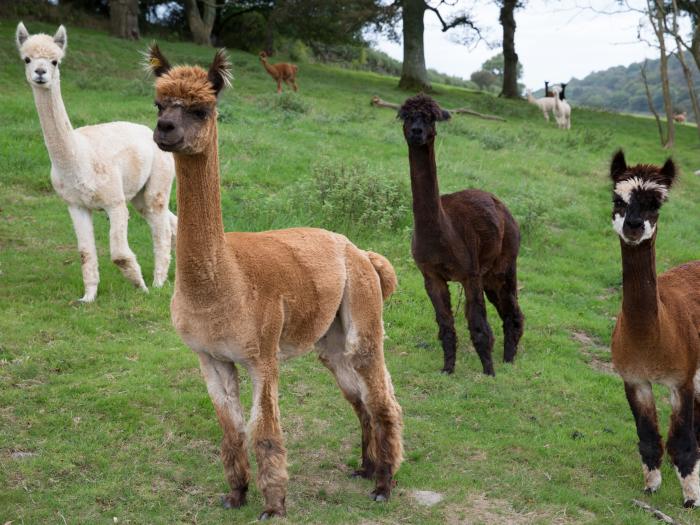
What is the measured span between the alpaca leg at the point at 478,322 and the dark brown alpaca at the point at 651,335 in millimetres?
2174

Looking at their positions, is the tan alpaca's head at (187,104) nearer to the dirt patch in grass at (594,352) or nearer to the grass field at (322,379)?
the grass field at (322,379)

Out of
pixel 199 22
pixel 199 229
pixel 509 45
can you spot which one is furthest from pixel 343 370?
pixel 509 45

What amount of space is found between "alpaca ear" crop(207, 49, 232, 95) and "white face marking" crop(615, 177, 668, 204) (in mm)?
2327

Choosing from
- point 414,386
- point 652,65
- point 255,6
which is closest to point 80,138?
point 414,386

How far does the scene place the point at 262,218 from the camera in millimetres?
10617

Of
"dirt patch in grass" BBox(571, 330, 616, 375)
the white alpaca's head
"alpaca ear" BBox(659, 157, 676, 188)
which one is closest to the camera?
"alpaca ear" BBox(659, 157, 676, 188)

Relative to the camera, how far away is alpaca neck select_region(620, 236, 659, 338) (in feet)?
16.1

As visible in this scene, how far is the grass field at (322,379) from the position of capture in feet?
16.4

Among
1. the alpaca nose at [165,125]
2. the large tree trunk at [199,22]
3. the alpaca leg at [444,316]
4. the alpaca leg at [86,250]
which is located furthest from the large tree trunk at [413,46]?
the alpaca nose at [165,125]

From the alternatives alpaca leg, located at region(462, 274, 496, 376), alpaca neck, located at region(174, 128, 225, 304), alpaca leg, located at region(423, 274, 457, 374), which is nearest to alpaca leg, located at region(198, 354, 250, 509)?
alpaca neck, located at region(174, 128, 225, 304)

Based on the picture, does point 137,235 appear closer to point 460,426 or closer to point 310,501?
point 460,426

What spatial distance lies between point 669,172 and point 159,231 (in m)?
5.69

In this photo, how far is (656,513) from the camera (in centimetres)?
504

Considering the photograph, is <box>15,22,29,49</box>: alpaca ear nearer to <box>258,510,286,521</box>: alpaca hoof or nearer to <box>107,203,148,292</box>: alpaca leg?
<box>107,203,148,292</box>: alpaca leg
